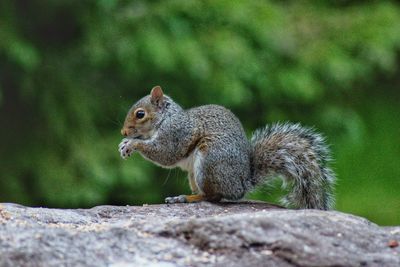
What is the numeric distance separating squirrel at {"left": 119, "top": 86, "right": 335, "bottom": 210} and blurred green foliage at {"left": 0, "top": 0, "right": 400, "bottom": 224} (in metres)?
1.32

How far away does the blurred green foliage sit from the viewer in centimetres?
591

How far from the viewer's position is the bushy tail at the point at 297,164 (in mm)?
4184

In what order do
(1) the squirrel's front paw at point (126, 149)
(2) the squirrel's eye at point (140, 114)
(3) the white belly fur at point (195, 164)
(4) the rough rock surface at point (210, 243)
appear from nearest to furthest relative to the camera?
(4) the rough rock surface at point (210, 243), (3) the white belly fur at point (195, 164), (1) the squirrel's front paw at point (126, 149), (2) the squirrel's eye at point (140, 114)

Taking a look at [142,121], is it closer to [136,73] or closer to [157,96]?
[157,96]

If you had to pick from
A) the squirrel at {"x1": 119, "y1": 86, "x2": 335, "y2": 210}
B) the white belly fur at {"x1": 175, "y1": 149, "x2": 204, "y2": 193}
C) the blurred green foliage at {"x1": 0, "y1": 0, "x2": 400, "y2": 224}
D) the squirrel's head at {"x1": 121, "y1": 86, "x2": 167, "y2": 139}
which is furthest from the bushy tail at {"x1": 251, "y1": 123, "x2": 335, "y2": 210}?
the blurred green foliage at {"x1": 0, "y1": 0, "x2": 400, "y2": 224}

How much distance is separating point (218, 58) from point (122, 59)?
0.57m

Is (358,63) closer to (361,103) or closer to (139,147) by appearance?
(361,103)

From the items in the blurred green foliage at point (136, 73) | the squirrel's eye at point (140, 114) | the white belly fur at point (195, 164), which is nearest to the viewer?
the white belly fur at point (195, 164)

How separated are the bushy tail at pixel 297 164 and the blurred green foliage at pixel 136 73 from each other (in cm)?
158

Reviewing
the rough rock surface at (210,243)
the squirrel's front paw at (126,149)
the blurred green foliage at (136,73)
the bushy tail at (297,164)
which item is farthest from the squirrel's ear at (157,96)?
the rough rock surface at (210,243)

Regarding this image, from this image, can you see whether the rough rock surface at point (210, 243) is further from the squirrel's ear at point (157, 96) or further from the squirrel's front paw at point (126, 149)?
the squirrel's ear at point (157, 96)

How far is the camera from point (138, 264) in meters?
2.82

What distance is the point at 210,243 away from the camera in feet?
9.71

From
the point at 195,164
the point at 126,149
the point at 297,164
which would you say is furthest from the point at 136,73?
the point at 297,164
